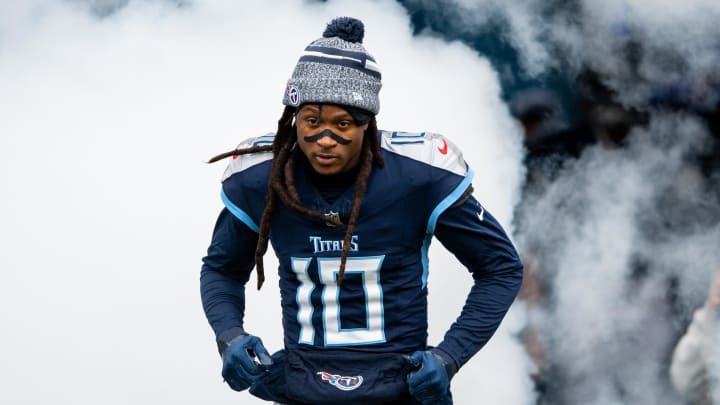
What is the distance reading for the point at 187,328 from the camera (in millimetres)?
2840

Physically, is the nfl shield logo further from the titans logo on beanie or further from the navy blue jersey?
the titans logo on beanie

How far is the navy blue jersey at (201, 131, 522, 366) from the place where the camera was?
1951 millimetres

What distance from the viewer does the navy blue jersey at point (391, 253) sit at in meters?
1.95

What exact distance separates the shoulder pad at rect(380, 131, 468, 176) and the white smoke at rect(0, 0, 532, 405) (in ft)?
2.78

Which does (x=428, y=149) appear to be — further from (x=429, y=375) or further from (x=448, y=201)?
(x=429, y=375)

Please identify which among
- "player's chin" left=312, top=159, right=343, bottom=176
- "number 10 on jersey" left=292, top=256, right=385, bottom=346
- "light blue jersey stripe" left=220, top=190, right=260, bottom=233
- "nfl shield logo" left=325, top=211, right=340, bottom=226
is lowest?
"number 10 on jersey" left=292, top=256, right=385, bottom=346

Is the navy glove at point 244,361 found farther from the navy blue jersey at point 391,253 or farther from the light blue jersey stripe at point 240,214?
the light blue jersey stripe at point 240,214

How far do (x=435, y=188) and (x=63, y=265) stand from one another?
1255 millimetres

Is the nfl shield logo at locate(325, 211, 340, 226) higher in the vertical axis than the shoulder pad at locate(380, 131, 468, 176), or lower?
lower

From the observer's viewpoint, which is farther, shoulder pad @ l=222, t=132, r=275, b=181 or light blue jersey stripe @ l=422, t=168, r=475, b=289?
shoulder pad @ l=222, t=132, r=275, b=181

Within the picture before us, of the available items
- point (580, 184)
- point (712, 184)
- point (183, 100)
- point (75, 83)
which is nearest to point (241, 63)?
point (183, 100)

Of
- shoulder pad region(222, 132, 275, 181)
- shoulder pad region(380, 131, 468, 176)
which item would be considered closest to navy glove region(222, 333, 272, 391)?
shoulder pad region(222, 132, 275, 181)

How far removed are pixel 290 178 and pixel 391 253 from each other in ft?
0.74

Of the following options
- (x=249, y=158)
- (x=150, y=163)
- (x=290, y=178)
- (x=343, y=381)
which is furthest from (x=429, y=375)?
(x=150, y=163)
